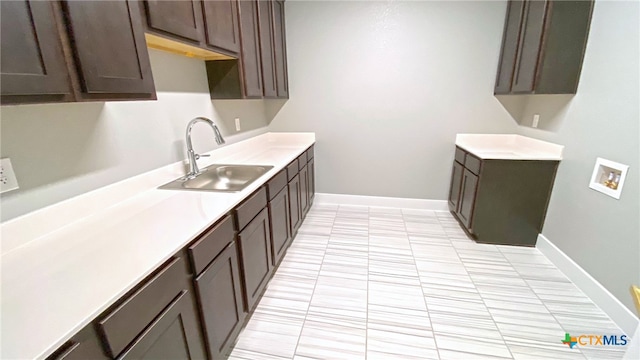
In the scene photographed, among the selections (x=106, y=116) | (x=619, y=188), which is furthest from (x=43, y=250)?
(x=619, y=188)

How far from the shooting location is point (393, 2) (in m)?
2.66

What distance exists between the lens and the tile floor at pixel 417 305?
1.48 m

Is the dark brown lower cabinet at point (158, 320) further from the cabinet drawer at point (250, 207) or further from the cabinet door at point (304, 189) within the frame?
the cabinet door at point (304, 189)

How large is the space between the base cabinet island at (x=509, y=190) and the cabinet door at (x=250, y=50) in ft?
6.82

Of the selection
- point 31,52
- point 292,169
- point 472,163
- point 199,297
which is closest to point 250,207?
point 199,297

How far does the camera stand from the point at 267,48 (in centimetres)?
240

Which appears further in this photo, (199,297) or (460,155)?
(460,155)

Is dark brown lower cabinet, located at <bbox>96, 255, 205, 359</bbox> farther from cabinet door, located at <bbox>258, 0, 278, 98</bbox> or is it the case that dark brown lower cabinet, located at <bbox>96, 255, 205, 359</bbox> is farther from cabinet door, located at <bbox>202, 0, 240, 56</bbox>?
cabinet door, located at <bbox>258, 0, 278, 98</bbox>

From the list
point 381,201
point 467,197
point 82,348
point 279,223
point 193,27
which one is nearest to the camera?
point 82,348

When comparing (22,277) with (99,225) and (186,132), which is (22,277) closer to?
(99,225)

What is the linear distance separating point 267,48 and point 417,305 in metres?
2.48

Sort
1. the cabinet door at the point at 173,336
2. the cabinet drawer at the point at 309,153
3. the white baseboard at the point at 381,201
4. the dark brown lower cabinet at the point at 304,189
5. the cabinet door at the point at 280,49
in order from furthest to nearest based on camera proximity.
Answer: the white baseboard at the point at 381,201, the cabinet drawer at the point at 309,153, the dark brown lower cabinet at the point at 304,189, the cabinet door at the point at 280,49, the cabinet door at the point at 173,336

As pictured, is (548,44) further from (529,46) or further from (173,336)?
(173,336)

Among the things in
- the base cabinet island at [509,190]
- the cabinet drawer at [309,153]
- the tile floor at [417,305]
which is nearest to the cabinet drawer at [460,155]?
the base cabinet island at [509,190]
